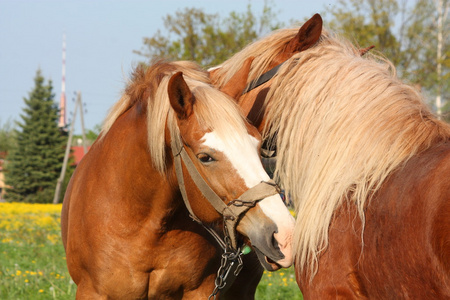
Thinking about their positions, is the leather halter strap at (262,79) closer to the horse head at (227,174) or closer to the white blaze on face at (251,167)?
the horse head at (227,174)

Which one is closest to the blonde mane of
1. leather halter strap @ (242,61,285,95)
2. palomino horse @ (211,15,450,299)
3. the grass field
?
palomino horse @ (211,15,450,299)

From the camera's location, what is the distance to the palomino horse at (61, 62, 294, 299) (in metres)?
2.62

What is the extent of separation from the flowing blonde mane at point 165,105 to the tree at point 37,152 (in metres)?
33.4

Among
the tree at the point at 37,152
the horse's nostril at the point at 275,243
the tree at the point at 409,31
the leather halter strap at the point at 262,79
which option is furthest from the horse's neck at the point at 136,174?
the tree at the point at 37,152

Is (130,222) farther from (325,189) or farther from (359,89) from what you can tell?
(359,89)

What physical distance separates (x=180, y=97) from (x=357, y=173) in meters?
1.03

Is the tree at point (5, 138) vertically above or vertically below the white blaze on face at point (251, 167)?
below

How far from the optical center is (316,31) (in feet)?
9.93

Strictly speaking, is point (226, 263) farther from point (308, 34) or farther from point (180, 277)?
point (308, 34)

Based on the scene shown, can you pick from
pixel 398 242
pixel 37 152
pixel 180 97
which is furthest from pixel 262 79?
pixel 37 152

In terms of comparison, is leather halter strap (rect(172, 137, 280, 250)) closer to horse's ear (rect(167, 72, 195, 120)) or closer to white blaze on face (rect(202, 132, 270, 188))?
white blaze on face (rect(202, 132, 270, 188))

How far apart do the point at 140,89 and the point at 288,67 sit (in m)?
0.93

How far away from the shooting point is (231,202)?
2658 mm

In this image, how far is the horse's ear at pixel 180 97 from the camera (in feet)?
9.00
